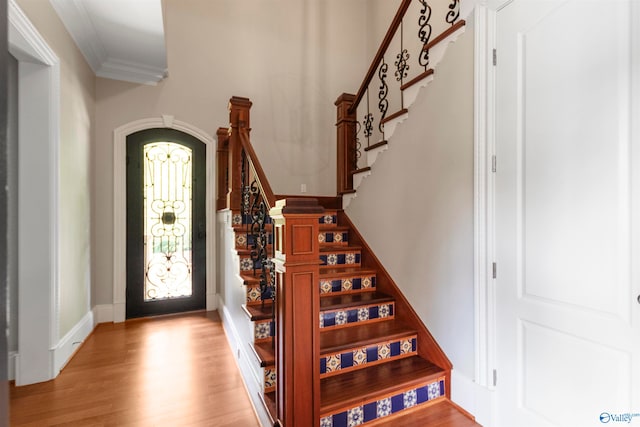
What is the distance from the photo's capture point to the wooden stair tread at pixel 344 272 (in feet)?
8.91

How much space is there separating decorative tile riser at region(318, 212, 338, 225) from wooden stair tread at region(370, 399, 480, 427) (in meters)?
2.00

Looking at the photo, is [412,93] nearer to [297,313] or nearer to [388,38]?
[388,38]

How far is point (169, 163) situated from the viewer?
152 inches

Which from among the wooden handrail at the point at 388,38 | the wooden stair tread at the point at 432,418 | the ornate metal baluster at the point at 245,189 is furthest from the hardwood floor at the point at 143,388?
the wooden handrail at the point at 388,38

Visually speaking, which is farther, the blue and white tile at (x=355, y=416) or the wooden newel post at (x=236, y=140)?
the wooden newel post at (x=236, y=140)

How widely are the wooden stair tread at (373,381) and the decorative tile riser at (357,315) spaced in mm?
376

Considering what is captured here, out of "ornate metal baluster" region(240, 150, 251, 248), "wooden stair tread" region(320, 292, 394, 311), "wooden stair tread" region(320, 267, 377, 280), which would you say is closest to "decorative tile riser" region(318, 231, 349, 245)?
"wooden stair tread" region(320, 267, 377, 280)

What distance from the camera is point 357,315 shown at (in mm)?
2500

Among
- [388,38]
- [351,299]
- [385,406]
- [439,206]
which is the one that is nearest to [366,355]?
[385,406]

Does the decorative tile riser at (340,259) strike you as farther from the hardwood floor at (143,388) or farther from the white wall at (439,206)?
the hardwood floor at (143,388)

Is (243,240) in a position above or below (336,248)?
above

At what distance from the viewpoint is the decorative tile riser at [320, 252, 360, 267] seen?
3.04 metres

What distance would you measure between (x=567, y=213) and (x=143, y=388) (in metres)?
2.92

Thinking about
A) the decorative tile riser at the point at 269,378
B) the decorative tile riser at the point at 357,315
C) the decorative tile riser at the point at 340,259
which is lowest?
the decorative tile riser at the point at 269,378
